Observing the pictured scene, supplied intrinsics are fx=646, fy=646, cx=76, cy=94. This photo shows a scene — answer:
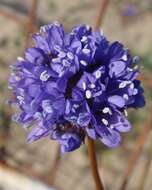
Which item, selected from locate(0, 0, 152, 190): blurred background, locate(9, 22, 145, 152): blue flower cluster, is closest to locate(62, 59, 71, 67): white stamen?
locate(9, 22, 145, 152): blue flower cluster

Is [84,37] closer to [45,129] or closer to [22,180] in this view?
[45,129]

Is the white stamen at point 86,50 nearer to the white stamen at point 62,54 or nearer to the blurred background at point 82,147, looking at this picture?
the white stamen at point 62,54

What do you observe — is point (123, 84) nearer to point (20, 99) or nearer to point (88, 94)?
point (88, 94)

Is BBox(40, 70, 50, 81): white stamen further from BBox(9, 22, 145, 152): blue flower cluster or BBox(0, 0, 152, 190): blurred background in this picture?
BBox(0, 0, 152, 190): blurred background

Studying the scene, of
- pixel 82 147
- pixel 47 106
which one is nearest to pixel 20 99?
pixel 47 106

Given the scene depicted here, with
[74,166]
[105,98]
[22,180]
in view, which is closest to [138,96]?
[105,98]
